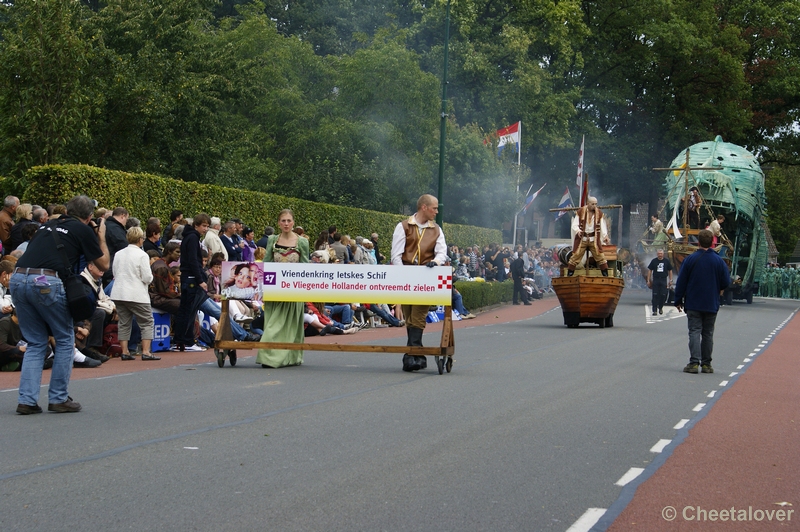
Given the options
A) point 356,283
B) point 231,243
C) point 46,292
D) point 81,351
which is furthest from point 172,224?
point 46,292

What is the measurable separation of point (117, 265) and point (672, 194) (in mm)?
29589

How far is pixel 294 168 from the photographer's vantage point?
1658 inches

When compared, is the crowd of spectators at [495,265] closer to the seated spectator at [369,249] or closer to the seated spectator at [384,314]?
the seated spectator at [369,249]

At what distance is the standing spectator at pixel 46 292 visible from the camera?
29.3ft

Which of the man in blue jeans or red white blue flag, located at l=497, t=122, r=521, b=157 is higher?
red white blue flag, located at l=497, t=122, r=521, b=157

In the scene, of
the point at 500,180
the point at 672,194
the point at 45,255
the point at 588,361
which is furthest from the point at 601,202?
the point at 45,255

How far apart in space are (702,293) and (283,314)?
5627 mm

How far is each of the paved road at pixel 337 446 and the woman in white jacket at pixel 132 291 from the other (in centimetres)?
61

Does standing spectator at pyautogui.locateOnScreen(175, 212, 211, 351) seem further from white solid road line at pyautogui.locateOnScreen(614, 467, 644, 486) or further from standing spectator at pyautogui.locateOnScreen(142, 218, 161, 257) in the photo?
white solid road line at pyautogui.locateOnScreen(614, 467, 644, 486)

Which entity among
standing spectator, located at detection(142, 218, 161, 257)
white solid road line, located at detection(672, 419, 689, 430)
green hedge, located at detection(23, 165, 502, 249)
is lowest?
white solid road line, located at detection(672, 419, 689, 430)

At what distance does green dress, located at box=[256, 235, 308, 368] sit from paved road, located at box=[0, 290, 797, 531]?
0.39 m

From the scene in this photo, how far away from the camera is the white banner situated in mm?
12875

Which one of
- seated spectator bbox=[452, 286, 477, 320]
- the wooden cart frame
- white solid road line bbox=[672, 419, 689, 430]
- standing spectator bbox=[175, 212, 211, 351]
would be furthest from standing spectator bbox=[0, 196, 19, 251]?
seated spectator bbox=[452, 286, 477, 320]

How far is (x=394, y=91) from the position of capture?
39781mm
